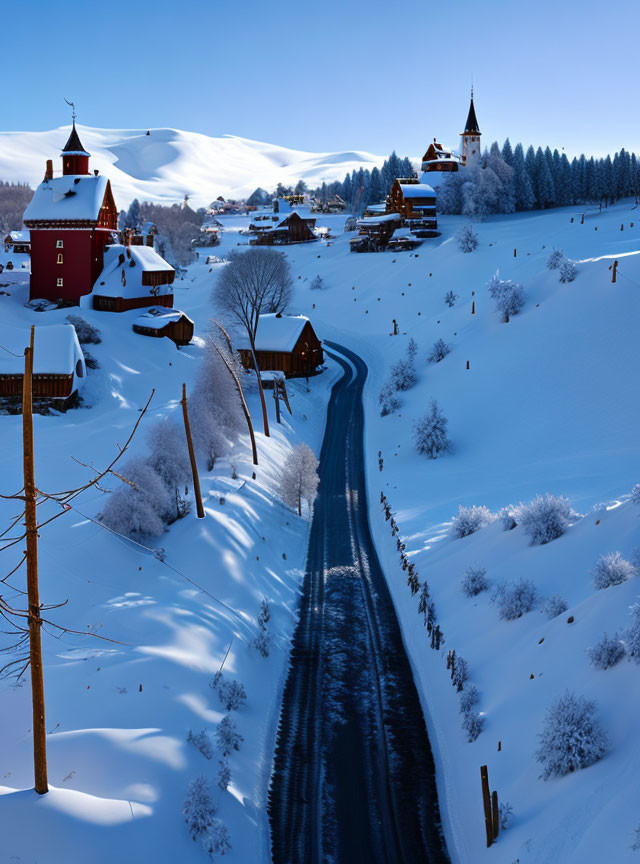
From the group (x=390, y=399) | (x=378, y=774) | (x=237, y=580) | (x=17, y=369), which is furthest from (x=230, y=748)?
(x=390, y=399)

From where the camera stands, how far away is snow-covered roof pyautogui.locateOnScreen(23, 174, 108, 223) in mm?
56156

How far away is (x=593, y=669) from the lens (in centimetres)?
1584

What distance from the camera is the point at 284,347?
59375 mm

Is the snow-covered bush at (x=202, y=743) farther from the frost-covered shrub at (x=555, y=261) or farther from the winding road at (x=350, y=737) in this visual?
the frost-covered shrub at (x=555, y=261)

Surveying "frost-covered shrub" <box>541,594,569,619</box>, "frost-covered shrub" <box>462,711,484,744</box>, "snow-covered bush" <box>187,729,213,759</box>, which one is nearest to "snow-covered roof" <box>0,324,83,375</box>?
"snow-covered bush" <box>187,729,213,759</box>

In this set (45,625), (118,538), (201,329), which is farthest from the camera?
(201,329)

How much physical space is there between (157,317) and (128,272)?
5460 millimetres

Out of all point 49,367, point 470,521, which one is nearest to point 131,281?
point 49,367

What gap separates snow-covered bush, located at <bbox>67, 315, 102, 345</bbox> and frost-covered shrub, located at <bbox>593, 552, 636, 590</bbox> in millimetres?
39451

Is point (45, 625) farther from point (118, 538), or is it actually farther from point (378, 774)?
point (378, 774)

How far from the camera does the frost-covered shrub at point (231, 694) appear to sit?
768 inches

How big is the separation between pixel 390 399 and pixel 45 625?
34731 mm

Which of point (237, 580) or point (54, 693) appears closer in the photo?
point (54, 693)

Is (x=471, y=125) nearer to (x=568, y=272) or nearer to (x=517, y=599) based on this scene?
(x=568, y=272)
